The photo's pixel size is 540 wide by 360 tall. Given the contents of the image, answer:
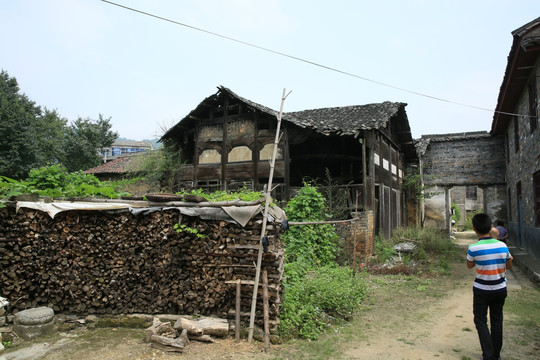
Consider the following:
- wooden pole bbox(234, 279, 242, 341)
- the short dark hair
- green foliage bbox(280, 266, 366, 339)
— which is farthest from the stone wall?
wooden pole bbox(234, 279, 242, 341)

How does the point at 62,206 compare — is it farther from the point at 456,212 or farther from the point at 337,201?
the point at 456,212

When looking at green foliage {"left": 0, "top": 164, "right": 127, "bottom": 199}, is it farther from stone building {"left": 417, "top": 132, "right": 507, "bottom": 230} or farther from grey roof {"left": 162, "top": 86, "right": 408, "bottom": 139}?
stone building {"left": 417, "top": 132, "right": 507, "bottom": 230}

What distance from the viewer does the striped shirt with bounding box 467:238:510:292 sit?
12.4ft

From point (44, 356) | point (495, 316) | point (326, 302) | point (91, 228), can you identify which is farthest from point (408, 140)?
point (44, 356)

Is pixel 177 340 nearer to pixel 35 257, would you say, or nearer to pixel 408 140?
pixel 35 257

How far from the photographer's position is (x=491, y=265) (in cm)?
380

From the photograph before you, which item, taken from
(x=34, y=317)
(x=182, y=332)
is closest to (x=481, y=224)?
(x=182, y=332)

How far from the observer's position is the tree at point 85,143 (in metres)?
28.9

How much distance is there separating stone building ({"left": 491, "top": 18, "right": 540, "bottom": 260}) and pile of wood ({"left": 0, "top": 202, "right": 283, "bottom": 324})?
26.2ft

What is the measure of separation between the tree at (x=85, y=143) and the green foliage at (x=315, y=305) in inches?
1110

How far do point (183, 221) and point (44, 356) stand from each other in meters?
2.35

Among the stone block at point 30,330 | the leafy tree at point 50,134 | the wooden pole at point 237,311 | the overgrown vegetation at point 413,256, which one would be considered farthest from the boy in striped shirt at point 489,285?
the leafy tree at point 50,134

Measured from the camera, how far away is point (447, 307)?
661 centimetres

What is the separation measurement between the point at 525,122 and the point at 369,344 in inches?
395
